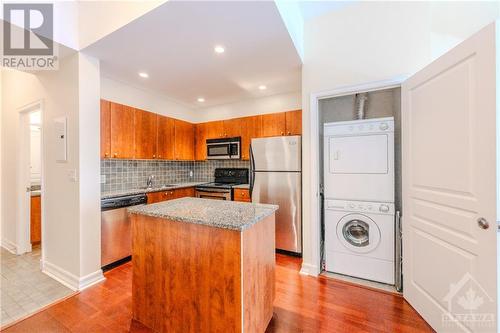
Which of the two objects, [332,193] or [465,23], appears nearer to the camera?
[465,23]

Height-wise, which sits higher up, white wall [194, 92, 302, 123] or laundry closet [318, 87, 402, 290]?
white wall [194, 92, 302, 123]

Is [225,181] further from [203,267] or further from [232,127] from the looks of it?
[203,267]

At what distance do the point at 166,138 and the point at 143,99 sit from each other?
0.75 meters

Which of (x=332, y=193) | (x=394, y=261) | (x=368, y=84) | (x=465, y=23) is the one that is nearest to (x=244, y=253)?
(x=332, y=193)

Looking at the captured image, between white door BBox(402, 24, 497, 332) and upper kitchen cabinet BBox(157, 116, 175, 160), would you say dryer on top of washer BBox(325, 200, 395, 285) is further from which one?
upper kitchen cabinet BBox(157, 116, 175, 160)

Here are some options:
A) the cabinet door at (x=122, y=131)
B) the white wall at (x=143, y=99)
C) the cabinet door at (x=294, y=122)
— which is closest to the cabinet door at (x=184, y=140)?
the white wall at (x=143, y=99)

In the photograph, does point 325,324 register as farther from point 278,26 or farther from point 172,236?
point 278,26

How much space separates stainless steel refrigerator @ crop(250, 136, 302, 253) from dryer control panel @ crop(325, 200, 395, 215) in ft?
1.86

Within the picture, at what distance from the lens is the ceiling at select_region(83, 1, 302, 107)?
1.72 metres

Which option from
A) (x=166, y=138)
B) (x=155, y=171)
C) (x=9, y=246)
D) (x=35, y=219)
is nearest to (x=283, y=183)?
(x=166, y=138)

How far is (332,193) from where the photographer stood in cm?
244

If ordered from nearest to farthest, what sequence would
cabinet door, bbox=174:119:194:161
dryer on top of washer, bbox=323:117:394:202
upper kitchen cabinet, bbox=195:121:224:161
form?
dryer on top of washer, bbox=323:117:394:202
cabinet door, bbox=174:119:194:161
upper kitchen cabinet, bbox=195:121:224:161

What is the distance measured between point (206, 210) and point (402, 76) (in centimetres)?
226

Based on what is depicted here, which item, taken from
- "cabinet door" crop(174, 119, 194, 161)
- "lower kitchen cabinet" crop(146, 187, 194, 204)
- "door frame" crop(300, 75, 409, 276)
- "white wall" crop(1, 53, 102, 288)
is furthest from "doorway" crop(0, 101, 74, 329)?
"door frame" crop(300, 75, 409, 276)
